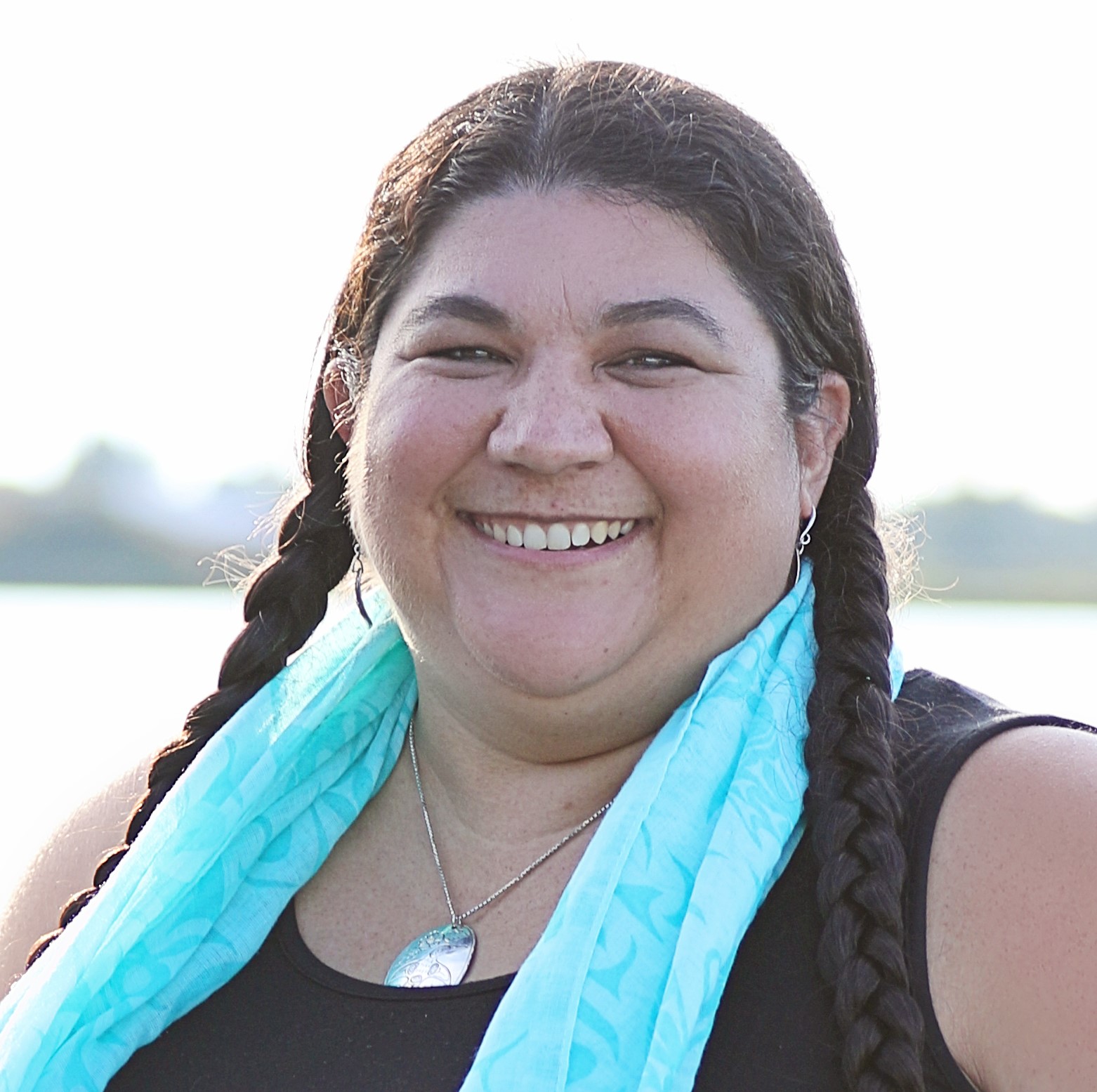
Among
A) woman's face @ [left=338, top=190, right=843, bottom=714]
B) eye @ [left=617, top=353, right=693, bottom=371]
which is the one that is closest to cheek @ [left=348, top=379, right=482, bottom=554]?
woman's face @ [left=338, top=190, right=843, bottom=714]

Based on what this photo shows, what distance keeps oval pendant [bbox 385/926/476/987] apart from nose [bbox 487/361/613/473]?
637 millimetres

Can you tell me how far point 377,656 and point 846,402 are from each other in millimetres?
857

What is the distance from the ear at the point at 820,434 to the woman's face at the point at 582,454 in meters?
0.08

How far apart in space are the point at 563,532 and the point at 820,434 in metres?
0.46

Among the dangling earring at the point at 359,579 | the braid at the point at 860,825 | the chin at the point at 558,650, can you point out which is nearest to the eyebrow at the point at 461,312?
the chin at the point at 558,650

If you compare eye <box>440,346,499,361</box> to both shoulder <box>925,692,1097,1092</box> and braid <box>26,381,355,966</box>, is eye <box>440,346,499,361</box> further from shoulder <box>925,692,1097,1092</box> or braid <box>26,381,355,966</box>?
shoulder <box>925,692,1097,1092</box>

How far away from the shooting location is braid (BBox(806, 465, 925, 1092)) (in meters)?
1.51

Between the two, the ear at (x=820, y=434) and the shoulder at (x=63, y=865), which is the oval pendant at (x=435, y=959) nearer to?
the shoulder at (x=63, y=865)

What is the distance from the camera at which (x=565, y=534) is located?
1.88m

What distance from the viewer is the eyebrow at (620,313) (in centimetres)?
183

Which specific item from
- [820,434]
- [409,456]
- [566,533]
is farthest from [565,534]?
[820,434]

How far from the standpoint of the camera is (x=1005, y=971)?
150 centimetres

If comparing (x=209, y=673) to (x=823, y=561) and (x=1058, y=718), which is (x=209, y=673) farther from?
(x=1058, y=718)

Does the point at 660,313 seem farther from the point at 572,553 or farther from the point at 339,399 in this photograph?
the point at 339,399
